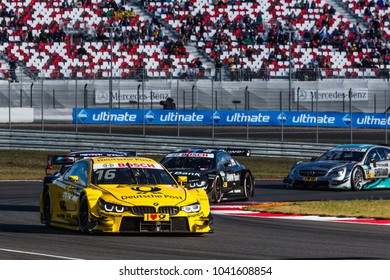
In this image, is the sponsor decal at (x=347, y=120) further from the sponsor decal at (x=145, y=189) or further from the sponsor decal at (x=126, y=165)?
the sponsor decal at (x=145, y=189)

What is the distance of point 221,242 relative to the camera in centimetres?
1370

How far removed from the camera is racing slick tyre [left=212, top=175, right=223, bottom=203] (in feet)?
71.2

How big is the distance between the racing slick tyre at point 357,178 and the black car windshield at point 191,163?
5175 mm

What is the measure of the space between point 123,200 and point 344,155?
13494 millimetres

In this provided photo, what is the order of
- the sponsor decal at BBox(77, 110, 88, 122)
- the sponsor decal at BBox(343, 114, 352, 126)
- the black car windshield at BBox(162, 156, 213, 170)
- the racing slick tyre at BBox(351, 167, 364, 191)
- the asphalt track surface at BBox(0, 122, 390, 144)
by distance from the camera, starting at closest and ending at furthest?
the black car windshield at BBox(162, 156, 213, 170) < the racing slick tyre at BBox(351, 167, 364, 191) < the asphalt track surface at BBox(0, 122, 390, 144) < the sponsor decal at BBox(343, 114, 352, 126) < the sponsor decal at BBox(77, 110, 88, 122)

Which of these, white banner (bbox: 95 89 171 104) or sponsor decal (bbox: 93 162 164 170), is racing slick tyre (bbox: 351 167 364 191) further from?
white banner (bbox: 95 89 171 104)

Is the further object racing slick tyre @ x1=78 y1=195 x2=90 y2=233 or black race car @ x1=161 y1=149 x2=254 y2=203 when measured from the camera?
black race car @ x1=161 y1=149 x2=254 y2=203

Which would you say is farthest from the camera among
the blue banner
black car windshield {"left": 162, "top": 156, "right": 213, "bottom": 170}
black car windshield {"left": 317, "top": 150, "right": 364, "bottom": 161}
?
the blue banner

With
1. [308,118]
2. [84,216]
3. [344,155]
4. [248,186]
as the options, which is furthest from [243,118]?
[84,216]

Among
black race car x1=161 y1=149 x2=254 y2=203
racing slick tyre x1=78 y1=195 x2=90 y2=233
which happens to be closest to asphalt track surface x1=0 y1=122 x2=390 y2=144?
black race car x1=161 y1=149 x2=254 y2=203

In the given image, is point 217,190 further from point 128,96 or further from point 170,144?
point 128,96

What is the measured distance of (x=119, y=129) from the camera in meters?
44.9
